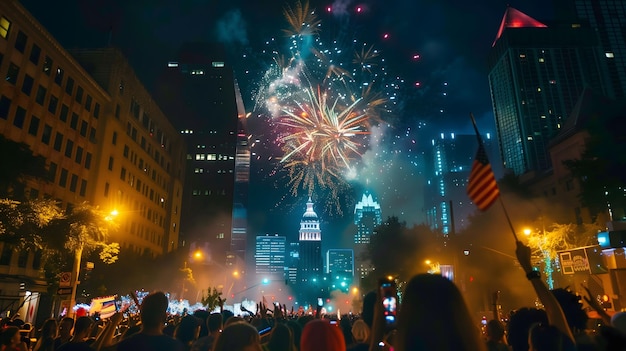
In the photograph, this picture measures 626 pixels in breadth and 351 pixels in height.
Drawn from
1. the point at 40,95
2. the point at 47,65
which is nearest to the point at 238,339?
the point at 40,95

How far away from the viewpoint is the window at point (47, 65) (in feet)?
123

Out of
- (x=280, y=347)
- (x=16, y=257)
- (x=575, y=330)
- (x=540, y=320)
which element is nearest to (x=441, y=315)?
(x=280, y=347)

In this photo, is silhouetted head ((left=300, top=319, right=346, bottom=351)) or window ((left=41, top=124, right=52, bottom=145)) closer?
silhouetted head ((left=300, top=319, right=346, bottom=351))

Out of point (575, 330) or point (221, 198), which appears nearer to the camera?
point (575, 330)

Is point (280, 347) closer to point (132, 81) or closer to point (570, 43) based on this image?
point (132, 81)

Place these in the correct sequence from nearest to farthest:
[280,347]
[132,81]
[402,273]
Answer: [280,347]
[132,81]
[402,273]

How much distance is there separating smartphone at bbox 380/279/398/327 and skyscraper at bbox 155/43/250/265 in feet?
322

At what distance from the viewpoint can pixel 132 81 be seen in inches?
2167

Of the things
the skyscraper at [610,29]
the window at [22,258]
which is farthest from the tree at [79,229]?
the skyscraper at [610,29]

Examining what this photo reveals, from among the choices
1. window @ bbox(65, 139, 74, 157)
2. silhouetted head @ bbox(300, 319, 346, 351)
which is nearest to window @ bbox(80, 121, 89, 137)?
window @ bbox(65, 139, 74, 157)

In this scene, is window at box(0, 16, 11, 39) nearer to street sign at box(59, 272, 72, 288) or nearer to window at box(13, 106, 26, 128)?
window at box(13, 106, 26, 128)

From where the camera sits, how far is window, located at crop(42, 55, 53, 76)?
37562 millimetres

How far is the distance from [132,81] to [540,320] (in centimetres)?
5941

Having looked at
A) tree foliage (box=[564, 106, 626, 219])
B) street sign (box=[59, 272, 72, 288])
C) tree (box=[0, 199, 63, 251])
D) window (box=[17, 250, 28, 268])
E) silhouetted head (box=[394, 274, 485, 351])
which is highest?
tree foliage (box=[564, 106, 626, 219])
